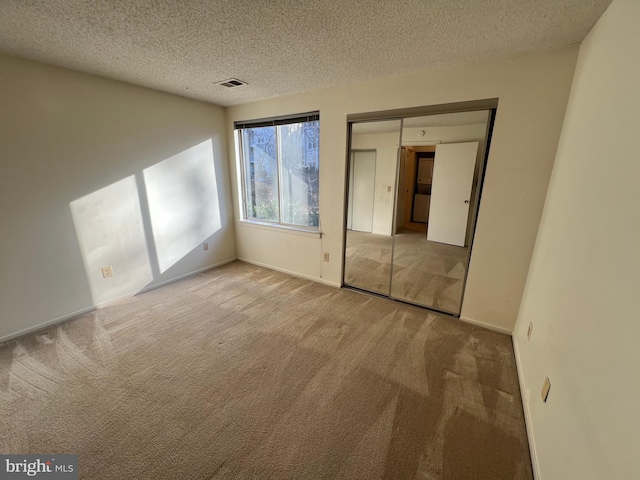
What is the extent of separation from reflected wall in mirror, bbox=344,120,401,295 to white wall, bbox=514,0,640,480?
1.79 metres

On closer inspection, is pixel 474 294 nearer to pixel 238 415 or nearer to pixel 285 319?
pixel 285 319

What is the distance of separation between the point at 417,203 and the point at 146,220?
3666mm

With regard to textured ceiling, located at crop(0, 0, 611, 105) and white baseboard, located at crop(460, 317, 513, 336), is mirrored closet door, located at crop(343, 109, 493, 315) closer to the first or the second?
white baseboard, located at crop(460, 317, 513, 336)

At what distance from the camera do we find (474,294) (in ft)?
8.13

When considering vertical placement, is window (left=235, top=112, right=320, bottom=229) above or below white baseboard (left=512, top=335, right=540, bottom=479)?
above

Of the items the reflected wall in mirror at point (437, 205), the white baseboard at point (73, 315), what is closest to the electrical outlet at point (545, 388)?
the reflected wall in mirror at point (437, 205)

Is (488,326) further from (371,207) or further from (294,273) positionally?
(371,207)

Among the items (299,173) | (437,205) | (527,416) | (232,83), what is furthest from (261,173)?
(527,416)

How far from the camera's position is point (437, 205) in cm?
336

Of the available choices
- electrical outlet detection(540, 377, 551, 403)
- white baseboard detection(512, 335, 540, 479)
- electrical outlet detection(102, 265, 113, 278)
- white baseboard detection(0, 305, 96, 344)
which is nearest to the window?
electrical outlet detection(102, 265, 113, 278)

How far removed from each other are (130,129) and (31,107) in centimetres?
74

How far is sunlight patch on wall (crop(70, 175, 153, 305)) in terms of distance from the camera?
2621 mm

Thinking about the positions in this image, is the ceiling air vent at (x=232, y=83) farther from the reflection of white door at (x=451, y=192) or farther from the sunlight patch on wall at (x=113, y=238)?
the reflection of white door at (x=451, y=192)

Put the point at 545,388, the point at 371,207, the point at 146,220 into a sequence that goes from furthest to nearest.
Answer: the point at 371,207 → the point at 146,220 → the point at 545,388
